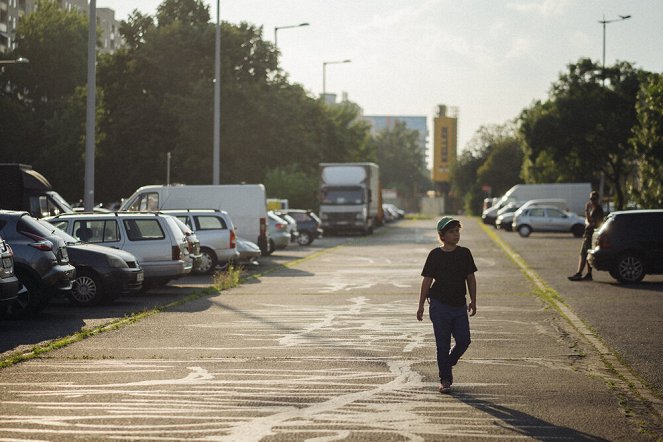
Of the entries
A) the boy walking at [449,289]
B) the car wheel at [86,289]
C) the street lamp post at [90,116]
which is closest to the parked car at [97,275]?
the car wheel at [86,289]

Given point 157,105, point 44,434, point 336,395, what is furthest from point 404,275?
point 157,105

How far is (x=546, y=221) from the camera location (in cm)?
6241

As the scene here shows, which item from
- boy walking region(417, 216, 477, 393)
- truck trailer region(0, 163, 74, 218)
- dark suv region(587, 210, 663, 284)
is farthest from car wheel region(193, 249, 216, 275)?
boy walking region(417, 216, 477, 393)

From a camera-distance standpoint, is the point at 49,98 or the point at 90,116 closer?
the point at 90,116

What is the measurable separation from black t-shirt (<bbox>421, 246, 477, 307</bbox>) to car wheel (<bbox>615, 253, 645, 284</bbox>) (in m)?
15.7

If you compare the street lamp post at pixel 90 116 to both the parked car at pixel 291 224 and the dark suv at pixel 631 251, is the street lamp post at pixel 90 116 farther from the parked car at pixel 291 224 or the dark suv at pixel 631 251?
the parked car at pixel 291 224

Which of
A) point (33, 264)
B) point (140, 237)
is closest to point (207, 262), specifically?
point (140, 237)

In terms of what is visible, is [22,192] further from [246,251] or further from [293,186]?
[293,186]

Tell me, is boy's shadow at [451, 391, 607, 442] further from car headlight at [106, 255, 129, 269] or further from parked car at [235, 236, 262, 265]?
parked car at [235, 236, 262, 265]

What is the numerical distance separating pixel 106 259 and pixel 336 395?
34.8 ft

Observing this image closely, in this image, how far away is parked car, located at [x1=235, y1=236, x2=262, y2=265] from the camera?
31.3 metres

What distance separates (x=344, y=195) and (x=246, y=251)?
2987 cm

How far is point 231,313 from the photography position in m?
18.3

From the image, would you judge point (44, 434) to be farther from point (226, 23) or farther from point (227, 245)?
point (226, 23)
